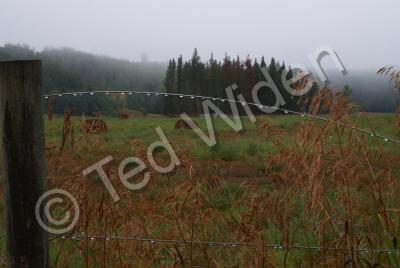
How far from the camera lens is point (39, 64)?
1849 mm

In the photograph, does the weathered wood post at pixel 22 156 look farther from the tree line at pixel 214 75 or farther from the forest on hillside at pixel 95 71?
the forest on hillside at pixel 95 71

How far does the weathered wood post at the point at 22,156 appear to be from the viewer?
1814mm

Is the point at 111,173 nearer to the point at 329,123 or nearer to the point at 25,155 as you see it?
the point at 25,155

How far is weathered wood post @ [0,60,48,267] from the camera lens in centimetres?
181

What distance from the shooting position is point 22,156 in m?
1.82

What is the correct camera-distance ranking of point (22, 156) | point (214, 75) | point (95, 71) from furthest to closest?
point (95, 71), point (214, 75), point (22, 156)

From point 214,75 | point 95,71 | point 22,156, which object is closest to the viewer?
point 22,156

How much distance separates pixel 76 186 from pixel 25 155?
628mm

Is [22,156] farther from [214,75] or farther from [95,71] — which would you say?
[95,71]

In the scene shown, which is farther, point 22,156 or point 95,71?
point 95,71

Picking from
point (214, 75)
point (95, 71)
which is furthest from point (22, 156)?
point (95, 71)

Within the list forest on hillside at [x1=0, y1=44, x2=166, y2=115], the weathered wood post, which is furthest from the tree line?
the weathered wood post

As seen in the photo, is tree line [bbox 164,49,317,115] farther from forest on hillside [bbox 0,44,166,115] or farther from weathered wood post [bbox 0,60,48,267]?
weathered wood post [bbox 0,60,48,267]

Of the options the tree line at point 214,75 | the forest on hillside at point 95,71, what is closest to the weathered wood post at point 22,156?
the tree line at point 214,75
